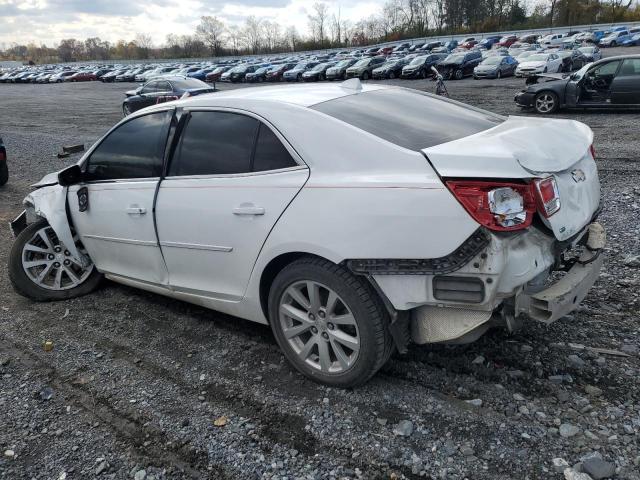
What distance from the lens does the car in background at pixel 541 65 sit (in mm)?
27969

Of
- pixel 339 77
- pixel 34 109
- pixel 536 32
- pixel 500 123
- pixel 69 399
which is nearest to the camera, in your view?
pixel 69 399

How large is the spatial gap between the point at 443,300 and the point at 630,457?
110cm

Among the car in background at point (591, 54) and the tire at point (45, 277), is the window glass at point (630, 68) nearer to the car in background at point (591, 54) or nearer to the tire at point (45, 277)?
the tire at point (45, 277)

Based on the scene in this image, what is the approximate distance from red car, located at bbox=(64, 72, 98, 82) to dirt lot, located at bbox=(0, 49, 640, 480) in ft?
225

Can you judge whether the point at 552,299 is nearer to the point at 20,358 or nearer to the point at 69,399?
the point at 69,399

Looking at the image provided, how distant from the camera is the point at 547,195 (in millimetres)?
2547

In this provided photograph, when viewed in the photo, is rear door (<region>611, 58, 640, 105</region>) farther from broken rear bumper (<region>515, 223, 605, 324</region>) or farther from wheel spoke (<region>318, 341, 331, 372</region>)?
wheel spoke (<region>318, 341, 331, 372</region>)

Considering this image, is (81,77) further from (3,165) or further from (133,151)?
(133,151)

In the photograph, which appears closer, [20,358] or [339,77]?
[20,358]

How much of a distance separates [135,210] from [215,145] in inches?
33.7

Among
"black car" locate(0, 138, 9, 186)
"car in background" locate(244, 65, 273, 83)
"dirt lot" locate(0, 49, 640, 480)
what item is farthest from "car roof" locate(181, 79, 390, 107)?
"car in background" locate(244, 65, 273, 83)

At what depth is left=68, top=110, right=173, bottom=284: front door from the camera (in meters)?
3.77

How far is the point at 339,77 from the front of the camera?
41.8 metres

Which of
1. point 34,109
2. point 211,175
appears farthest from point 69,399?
point 34,109
